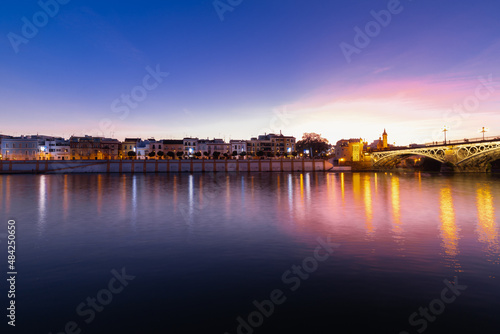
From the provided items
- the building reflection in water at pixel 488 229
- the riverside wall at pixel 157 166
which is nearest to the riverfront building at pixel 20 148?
the riverside wall at pixel 157 166

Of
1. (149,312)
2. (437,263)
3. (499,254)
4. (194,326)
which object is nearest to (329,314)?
(194,326)

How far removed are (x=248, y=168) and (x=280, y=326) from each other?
111 metres

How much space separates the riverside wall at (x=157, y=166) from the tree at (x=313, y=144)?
3662cm

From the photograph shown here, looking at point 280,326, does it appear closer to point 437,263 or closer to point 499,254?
point 437,263

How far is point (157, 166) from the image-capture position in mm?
111562

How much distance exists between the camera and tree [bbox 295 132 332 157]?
155 meters

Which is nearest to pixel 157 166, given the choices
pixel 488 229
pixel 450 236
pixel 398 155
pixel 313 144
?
pixel 313 144

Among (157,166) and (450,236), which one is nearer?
(450,236)

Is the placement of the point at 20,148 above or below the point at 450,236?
above

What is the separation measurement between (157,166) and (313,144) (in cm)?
8020

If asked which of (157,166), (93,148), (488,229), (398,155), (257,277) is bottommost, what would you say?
(488,229)

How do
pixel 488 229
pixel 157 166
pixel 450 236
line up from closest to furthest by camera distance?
pixel 450 236 < pixel 488 229 < pixel 157 166

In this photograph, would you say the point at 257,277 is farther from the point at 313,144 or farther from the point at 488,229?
the point at 313,144

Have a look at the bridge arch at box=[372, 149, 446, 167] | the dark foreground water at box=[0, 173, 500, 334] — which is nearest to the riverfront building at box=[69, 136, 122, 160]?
the bridge arch at box=[372, 149, 446, 167]
